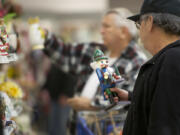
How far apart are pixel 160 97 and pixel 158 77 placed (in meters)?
0.09

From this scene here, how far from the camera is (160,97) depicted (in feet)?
3.86

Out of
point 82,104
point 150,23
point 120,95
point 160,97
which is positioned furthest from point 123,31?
point 160,97

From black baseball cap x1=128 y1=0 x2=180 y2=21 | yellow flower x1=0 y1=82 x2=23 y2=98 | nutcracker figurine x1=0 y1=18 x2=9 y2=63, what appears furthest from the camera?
yellow flower x1=0 y1=82 x2=23 y2=98

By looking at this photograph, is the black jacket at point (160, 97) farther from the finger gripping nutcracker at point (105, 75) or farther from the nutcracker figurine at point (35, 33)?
the nutcracker figurine at point (35, 33)

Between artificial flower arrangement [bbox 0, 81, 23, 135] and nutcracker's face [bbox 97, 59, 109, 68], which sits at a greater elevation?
nutcracker's face [bbox 97, 59, 109, 68]

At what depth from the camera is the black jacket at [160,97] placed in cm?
116

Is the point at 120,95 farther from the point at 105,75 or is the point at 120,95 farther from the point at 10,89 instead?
the point at 10,89

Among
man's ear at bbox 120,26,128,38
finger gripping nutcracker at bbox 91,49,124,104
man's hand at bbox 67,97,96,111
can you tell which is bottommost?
man's hand at bbox 67,97,96,111

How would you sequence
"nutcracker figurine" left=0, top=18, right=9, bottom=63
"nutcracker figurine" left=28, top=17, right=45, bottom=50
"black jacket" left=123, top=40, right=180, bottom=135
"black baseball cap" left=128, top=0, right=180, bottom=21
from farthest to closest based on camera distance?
"nutcracker figurine" left=28, top=17, right=45, bottom=50, "nutcracker figurine" left=0, top=18, right=9, bottom=63, "black baseball cap" left=128, top=0, right=180, bottom=21, "black jacket" left=123, top=40, right=180, bottom=135

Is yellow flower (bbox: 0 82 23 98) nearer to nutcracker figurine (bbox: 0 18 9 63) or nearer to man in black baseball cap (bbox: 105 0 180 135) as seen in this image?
nutcracker figurine (bbox: 0 18 9 63)

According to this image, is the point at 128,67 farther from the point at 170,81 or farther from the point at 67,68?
the point at 170,81

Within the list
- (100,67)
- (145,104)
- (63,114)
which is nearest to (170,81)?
(145,104)

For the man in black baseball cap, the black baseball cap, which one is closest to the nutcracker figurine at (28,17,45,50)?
the man in black baseball cap

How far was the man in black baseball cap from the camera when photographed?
3.81 ft
